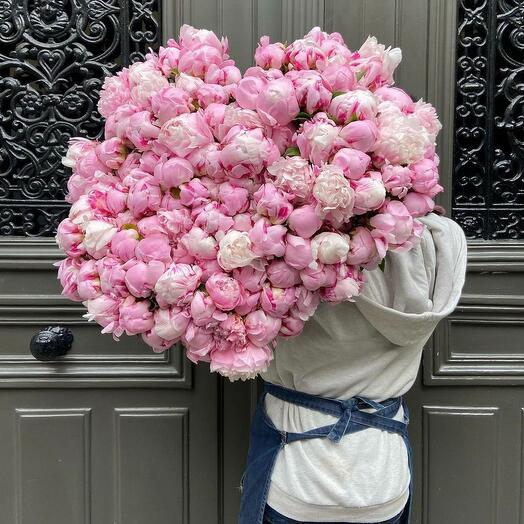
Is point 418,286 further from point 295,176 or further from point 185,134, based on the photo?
point 185,134

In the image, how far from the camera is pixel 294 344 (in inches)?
58.3

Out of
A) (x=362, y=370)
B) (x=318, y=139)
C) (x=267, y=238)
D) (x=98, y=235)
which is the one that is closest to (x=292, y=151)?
(x=318, y=139)

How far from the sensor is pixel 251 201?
121 centimetres

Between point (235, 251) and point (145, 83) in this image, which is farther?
point (145, 83)

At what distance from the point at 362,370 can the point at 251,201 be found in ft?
1.67

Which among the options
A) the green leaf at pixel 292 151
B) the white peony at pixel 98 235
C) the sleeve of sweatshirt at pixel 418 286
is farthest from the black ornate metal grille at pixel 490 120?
the white peony at pixel 98 235

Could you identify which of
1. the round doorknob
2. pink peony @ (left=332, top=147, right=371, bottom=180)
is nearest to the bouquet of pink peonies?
pink peony @ (left=332, top=147, right=371, bottom=180)

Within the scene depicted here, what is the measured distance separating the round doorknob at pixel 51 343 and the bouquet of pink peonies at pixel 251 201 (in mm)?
862

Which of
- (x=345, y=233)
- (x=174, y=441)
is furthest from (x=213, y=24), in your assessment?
(x=174, y=441)

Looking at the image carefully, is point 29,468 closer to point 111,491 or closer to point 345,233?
point 111,491

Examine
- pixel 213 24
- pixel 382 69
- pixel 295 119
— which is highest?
pixel 213 24

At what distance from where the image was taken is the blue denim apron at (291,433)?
146 centimetres

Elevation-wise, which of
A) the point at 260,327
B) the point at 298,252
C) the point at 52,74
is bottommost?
the point at 260,327

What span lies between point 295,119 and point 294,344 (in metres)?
0.53
